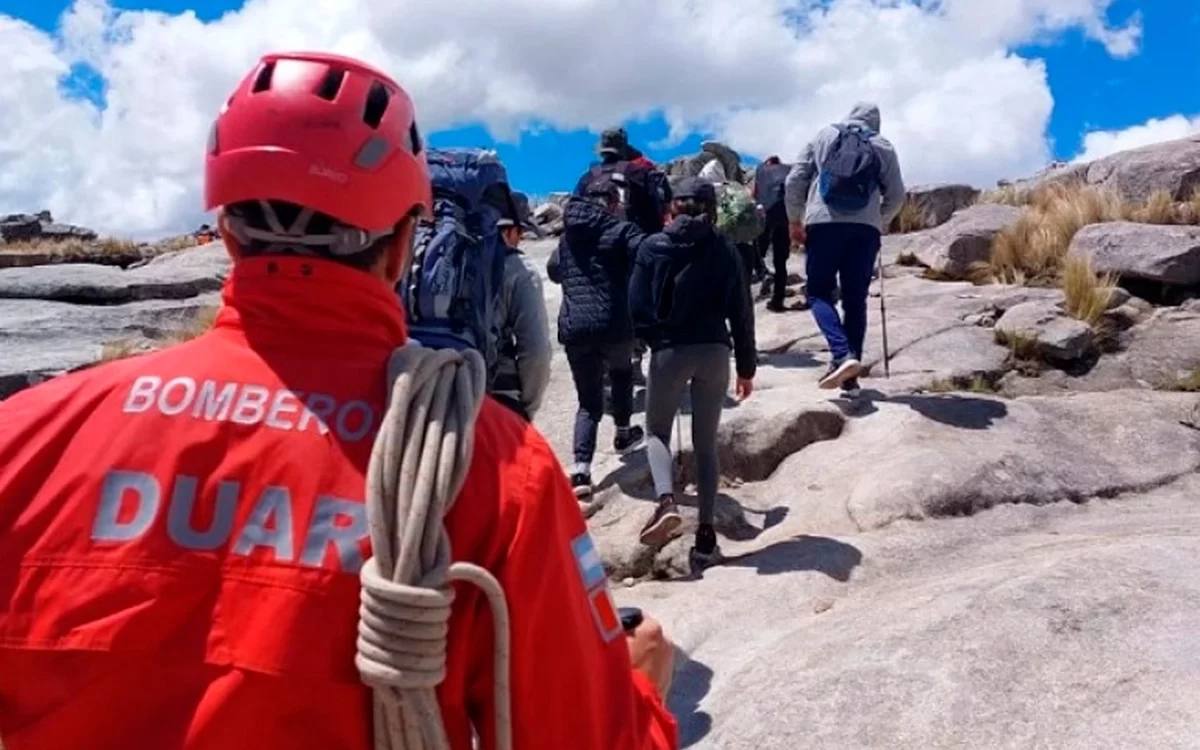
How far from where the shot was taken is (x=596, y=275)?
7520 millimetres

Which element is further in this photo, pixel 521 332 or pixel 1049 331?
pixel 1049 331

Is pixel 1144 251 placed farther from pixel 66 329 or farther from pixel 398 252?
pixel 66 329

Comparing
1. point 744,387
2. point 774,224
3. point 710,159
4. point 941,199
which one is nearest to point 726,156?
point 710,159

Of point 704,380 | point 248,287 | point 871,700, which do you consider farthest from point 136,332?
point 248,287

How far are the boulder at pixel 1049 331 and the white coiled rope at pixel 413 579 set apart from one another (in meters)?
8.93

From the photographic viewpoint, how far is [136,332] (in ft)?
48.1

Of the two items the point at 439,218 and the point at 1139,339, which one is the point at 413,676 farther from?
the point at 1139,339

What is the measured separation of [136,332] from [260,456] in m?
14.0

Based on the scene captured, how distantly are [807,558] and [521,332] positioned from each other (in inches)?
78.8

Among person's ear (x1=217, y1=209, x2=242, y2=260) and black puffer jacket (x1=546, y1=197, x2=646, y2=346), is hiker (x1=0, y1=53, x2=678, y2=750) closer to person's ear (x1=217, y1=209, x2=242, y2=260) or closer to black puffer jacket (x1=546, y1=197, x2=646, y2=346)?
person's ear (x1=217, y1=209, x2=242, y2=260)

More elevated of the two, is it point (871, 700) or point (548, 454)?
point (548, 454)

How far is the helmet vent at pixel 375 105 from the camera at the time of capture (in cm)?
168

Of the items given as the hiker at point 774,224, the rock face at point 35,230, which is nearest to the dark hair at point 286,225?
the hiker at point 774,224

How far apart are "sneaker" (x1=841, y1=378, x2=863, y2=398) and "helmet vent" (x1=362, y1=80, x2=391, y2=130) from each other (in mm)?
6922
